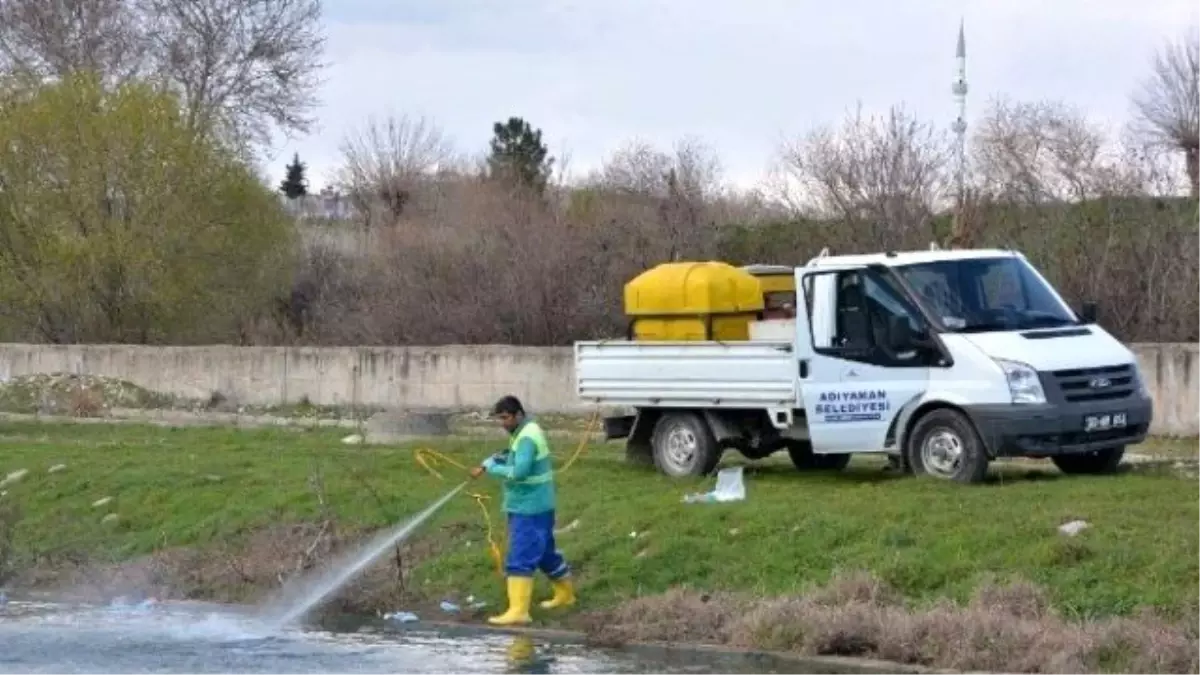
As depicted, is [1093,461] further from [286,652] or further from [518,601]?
[286,652]

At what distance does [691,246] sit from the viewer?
41375mm

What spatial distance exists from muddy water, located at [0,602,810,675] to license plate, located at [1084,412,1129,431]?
533 centimetres

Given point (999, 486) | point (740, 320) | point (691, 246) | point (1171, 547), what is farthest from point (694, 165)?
point (1171, 547)

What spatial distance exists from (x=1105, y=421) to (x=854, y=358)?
2.42 meters

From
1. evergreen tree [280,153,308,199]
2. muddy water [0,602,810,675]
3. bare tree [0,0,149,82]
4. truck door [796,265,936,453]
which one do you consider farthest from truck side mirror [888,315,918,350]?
evergreen tree [280,153,308,199]

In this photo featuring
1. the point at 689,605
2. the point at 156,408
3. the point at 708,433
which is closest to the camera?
the point at 689,605

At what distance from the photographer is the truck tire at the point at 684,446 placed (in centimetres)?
2078

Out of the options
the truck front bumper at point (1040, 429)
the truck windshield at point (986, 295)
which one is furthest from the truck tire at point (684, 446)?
the truck front bumper at point (1040, 429)

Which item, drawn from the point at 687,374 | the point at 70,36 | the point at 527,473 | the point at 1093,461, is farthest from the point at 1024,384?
the point at 70,36

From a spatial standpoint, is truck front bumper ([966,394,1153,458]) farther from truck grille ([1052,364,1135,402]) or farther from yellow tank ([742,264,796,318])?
yellow tank ([742,264,796,318])

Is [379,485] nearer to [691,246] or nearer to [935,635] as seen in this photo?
[935,635]

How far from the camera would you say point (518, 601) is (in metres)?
16.0

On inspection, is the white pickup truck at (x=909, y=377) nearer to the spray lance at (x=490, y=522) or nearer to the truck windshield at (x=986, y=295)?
the truck windshield at (x=986, y=295)

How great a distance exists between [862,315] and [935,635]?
6096 mm
